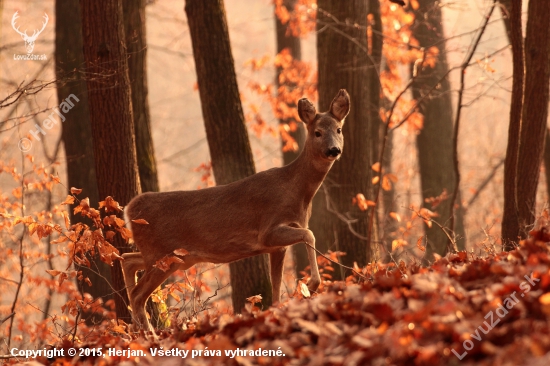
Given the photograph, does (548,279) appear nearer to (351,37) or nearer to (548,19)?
Answer: (548,19)

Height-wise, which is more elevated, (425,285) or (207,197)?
(207,197)

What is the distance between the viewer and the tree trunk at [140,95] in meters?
10.2

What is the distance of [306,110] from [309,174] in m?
0.78

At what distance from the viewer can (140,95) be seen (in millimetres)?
11000

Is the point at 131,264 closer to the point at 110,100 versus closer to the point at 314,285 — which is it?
the point at 110,100

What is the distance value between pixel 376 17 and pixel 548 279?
10.3m

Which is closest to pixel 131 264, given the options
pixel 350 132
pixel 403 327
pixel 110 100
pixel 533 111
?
pixel 110 100

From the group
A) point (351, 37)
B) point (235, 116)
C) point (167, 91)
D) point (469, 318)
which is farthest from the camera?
point (167, 91)

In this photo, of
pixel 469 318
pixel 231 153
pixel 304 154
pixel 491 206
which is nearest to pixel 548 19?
pixel 304 154

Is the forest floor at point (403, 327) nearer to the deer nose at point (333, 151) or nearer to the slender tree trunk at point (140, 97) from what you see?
the deer nose at point (333, 151)

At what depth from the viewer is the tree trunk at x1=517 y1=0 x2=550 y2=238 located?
29.9 ft

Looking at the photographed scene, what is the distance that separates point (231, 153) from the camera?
31.3ft

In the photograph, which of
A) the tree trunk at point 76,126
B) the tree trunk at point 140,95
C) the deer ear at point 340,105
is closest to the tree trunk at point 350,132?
the deer ear at point 340,105

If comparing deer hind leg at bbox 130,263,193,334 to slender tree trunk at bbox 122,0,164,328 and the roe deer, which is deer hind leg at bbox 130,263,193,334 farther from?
slender tree trunk at bbox 122,0,164,328
